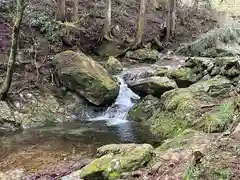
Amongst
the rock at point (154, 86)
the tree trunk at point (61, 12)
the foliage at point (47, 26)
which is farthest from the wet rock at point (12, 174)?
the tree trunk at point (61, 12)

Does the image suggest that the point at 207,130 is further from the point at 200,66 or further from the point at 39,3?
the point at 39,3

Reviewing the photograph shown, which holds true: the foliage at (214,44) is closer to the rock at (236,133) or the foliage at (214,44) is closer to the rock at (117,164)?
the rock at (236,133)

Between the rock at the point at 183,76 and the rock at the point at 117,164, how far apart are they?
23.9 feet

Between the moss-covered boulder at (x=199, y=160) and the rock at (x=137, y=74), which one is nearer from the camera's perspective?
the moss-covered boulder at (x=199, y=160)

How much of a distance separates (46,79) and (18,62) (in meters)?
1.43

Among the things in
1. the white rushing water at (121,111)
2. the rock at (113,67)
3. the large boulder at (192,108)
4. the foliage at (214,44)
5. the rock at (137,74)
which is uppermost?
the foliage at (214,44)

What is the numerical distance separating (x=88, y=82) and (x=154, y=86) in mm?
2280

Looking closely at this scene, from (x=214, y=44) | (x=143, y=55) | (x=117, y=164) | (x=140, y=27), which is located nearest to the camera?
(x=117, y=164)

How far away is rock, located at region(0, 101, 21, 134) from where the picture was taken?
38.8 ft

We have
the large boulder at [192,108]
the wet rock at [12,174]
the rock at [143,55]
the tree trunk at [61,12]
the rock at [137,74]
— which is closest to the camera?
the wet rock at [12,174]

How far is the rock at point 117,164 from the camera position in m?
6.49

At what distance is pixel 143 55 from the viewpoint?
1986 cm

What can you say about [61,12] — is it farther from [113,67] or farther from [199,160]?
[199,160]

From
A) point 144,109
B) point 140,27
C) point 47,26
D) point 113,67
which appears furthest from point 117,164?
point 140,27
